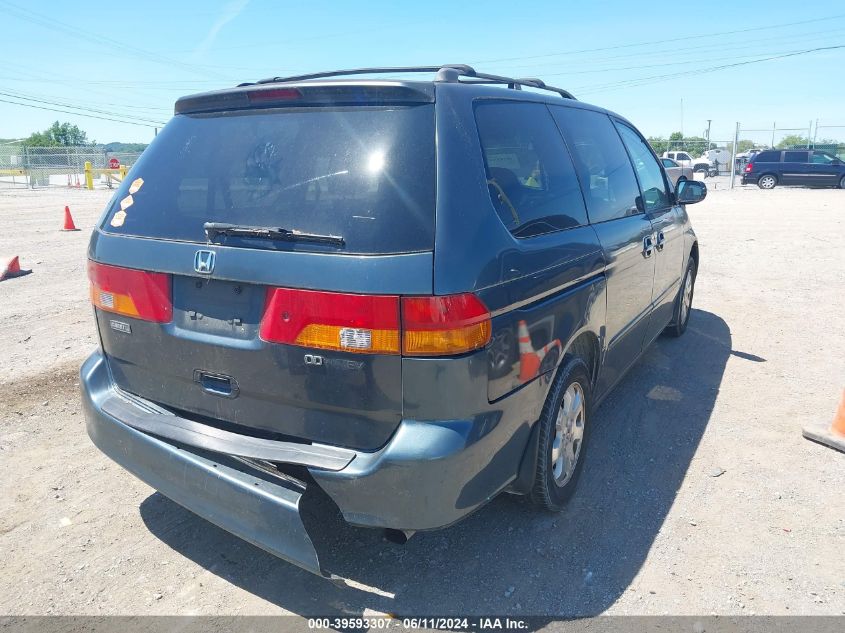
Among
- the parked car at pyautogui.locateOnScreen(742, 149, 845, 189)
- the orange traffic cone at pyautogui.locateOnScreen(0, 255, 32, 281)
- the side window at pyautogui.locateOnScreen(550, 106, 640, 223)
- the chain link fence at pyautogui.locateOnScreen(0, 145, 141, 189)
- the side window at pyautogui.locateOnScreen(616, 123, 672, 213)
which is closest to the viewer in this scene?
→ the side window at pyautogui.locateOnScreen(550, 106, 640, 223)

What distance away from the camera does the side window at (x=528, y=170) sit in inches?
105

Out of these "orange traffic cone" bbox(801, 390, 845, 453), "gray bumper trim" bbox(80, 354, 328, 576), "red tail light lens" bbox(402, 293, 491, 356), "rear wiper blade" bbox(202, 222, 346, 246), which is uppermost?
"rear wiper blade" bbox(202, 222, 346, 246)

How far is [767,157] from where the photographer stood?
29.6 meters

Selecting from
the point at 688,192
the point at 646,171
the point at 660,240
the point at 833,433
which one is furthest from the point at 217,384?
the point at 688,192

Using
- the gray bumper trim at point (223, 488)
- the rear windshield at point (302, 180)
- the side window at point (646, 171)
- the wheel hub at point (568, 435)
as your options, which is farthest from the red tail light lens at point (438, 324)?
the side window at point (646, 171)

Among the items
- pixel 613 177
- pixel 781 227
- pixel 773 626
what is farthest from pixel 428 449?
pixel 781 227

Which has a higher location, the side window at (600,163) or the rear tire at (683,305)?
the side window at (600,163)

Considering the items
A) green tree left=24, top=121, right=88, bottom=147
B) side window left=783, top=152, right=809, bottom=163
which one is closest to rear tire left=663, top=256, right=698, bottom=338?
side window left=783, top=152, right=809, bottom=163

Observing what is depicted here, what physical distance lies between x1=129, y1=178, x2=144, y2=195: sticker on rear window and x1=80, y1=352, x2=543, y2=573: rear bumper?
1070 mm

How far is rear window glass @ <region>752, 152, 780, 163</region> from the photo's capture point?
29.5 metres

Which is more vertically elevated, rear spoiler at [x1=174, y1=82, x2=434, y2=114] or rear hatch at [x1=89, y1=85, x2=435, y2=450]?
rear spoiler at [x1=174, y1=82, x2=434, y2=114]

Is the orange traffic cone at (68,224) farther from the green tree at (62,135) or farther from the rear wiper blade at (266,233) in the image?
the green tree at (62,135)

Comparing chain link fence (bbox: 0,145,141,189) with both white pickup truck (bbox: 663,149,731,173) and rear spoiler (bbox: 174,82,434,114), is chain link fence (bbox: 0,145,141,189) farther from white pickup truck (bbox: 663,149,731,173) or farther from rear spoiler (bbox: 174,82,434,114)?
rear spoiler (bbox: 174,82,434,114)

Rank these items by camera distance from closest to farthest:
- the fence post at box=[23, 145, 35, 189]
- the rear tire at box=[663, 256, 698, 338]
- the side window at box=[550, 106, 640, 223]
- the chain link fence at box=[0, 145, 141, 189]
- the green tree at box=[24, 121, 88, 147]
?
the side window at box=[550, 106, 640, 223], the rear tire at box=[663, 256, 698, 338], the fence post at box=[23, 145, 35, 189], the chain link fence at box=[0, 145, 141, 189], the green tree at box=[24, 121, 88, 147]
